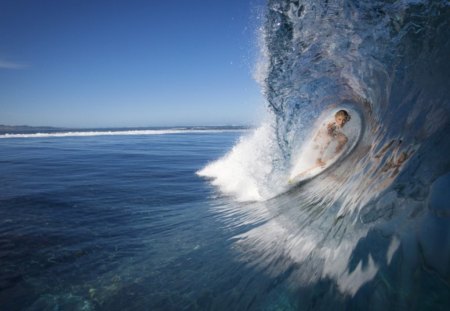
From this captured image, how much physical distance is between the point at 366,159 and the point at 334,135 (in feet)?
4.91

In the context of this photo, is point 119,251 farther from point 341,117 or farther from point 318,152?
point 341,117

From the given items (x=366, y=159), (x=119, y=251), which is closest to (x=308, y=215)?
(x=366, y=159)

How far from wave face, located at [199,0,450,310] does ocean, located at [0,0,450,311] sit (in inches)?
0.6

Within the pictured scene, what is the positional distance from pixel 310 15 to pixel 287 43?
617 millimetres

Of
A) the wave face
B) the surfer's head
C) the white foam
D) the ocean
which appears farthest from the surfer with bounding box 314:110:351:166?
the white foam

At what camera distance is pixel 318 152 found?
537cm

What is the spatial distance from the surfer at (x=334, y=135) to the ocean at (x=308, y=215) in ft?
0.35

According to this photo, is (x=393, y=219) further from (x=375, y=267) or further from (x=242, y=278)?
(x=242, y=278)

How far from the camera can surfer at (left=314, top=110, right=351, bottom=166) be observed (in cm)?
502

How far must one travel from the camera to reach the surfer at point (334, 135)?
198 inches

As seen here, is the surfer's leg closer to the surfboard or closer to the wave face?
the surfboard

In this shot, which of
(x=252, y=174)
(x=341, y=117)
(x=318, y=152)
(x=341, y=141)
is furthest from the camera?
(x=252, y=174)

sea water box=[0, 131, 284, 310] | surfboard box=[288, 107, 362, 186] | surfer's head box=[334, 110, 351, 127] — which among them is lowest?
sea water box=[0, 131, 284, 310]

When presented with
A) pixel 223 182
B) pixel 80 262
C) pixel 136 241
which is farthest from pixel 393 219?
pixel 223 182
